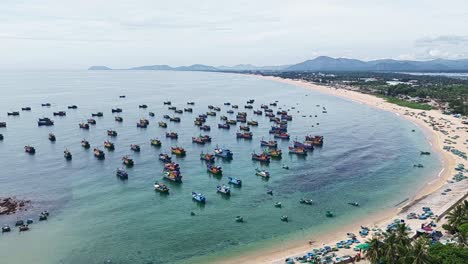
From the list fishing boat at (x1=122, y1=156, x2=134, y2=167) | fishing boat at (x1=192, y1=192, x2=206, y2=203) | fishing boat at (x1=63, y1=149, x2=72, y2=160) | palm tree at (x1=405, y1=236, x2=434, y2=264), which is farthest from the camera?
fishing boat at (x1=63, y1=149, x2=72, y2=160)

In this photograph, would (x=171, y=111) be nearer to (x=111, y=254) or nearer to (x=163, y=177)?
(x=163, y=177)

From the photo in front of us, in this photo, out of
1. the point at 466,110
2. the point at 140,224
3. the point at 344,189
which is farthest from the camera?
the point at 466,110

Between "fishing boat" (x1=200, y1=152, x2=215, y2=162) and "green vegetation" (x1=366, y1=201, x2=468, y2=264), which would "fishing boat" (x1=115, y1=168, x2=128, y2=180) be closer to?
"fishing boat" (x1=200, y1=152, x2=215, y2=162)

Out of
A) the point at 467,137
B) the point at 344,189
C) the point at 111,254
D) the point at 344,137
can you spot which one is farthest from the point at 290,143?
the point at 111,254

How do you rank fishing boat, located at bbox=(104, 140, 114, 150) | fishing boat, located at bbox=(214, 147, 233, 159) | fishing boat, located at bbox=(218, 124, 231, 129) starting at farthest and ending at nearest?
1. fishing boat, located at bbox=(218, 124, 231, 129)
2. fishing boat, located at bbox=(104, 140, 114, 150)
3. fishing boat, located at bbox=(214, 147, 233, 159)

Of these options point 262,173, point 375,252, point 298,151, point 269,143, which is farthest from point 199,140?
point 375,252

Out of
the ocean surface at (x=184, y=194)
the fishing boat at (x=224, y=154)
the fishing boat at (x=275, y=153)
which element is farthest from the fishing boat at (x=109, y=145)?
the fishing boat at (x=275, y=153)

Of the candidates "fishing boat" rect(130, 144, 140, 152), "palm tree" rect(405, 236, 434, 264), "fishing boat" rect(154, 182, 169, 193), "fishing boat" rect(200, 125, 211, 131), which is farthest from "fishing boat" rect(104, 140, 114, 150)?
"palm tree" rect(405, 236, 434, 264)

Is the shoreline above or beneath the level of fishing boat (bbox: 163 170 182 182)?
beneath

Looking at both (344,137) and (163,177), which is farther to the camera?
(344,137)

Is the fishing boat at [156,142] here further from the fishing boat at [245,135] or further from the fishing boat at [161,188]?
the fishing boat at [161,188]

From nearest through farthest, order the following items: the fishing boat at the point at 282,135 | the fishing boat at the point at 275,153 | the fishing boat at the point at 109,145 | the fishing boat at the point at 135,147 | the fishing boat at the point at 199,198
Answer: the fishing boat at the point at 199,198 → the fishing boat at the point at 275,153 → the fishing boat at the point at 135,147 → the fishing boat at the point at 109,145 → the fishing boat at the point at 282,135
